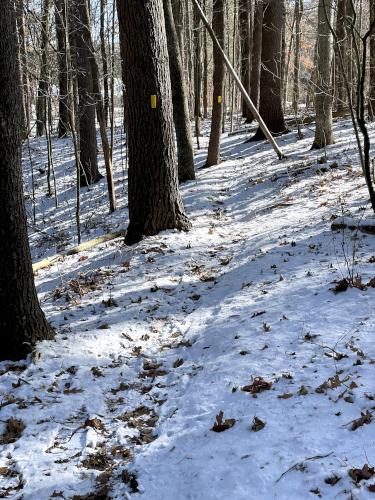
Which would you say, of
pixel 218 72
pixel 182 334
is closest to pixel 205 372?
pixel 182 334

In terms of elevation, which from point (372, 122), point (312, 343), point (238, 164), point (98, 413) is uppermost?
point (372, 122)

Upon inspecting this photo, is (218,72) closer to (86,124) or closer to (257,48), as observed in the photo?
(86,124)

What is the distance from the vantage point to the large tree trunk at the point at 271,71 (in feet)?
49.9

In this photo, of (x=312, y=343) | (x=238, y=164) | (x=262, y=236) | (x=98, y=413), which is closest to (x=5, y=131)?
(x=98, y=413)

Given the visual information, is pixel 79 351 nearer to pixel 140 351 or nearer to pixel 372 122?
pixel 140 351

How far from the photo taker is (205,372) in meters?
4.41

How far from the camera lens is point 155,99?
7.71 meters

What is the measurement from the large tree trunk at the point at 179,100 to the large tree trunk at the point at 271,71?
5.00 metres

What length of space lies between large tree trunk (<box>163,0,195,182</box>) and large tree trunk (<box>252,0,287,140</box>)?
500 cm

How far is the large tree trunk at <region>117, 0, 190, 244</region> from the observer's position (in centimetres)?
761

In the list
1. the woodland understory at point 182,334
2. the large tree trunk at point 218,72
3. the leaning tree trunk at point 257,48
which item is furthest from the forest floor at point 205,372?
the leaning tree trunk at point 257,48

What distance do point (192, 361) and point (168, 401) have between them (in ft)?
2.18

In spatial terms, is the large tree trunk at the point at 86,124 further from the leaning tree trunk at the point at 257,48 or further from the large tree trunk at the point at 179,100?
the leaning tree trunk at the point at 257,48

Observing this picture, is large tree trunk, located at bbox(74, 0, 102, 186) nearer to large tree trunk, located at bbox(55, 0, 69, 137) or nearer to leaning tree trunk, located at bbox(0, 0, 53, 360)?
large tree trunk, located at bbox(55, 0, 69, 137)
